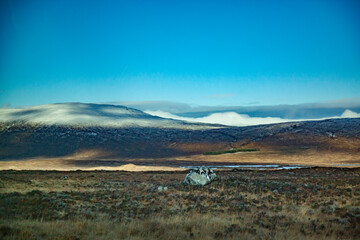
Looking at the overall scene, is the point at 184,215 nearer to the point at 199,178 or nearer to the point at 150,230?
the point at 150,230

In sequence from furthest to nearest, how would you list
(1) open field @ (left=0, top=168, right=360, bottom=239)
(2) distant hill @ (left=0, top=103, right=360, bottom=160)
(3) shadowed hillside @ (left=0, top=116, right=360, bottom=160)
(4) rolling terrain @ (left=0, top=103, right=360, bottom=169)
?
(2) distant hill @ (left=0, top=103, right=360, bottom=160)
(3) shadowed hillside @ (left=0, top=116, right=360, bottom=160)
(4) rolling terrain @ (left=0, top=103, right=360, bottom=169)
(1) open field @ (left=0, top=168, right=360, bottom=239)

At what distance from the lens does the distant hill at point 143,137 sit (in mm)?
95438

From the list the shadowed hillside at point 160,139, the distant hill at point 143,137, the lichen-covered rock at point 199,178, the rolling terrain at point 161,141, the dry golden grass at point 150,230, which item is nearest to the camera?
the dry golden grass at point 150,230

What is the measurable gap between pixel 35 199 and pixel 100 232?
27.9ft

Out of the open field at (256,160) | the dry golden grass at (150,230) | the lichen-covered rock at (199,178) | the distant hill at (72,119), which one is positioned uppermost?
the distant hill at (72,119)

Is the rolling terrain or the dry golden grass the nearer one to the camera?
the dry golden grass

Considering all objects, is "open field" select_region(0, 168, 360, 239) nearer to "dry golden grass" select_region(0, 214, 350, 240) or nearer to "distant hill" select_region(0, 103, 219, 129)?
"dry golden grass" select_region(0, 214, 350, 240)

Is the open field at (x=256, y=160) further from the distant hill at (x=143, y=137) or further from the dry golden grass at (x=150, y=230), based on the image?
the dry golden grass at (x=150, y=230)

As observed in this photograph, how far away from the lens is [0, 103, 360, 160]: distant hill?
313ft

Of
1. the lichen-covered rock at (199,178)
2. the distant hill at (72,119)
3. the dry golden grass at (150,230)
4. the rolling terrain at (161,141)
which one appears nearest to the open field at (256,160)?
the rolling terrain at (161,141)

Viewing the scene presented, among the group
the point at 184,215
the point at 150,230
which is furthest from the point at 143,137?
the point at 150,230

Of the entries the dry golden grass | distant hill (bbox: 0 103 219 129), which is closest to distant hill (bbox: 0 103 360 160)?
distant hill (bbox: 0 103 219 129)

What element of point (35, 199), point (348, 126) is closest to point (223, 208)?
point (35, 199)

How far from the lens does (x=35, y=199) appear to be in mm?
17297
